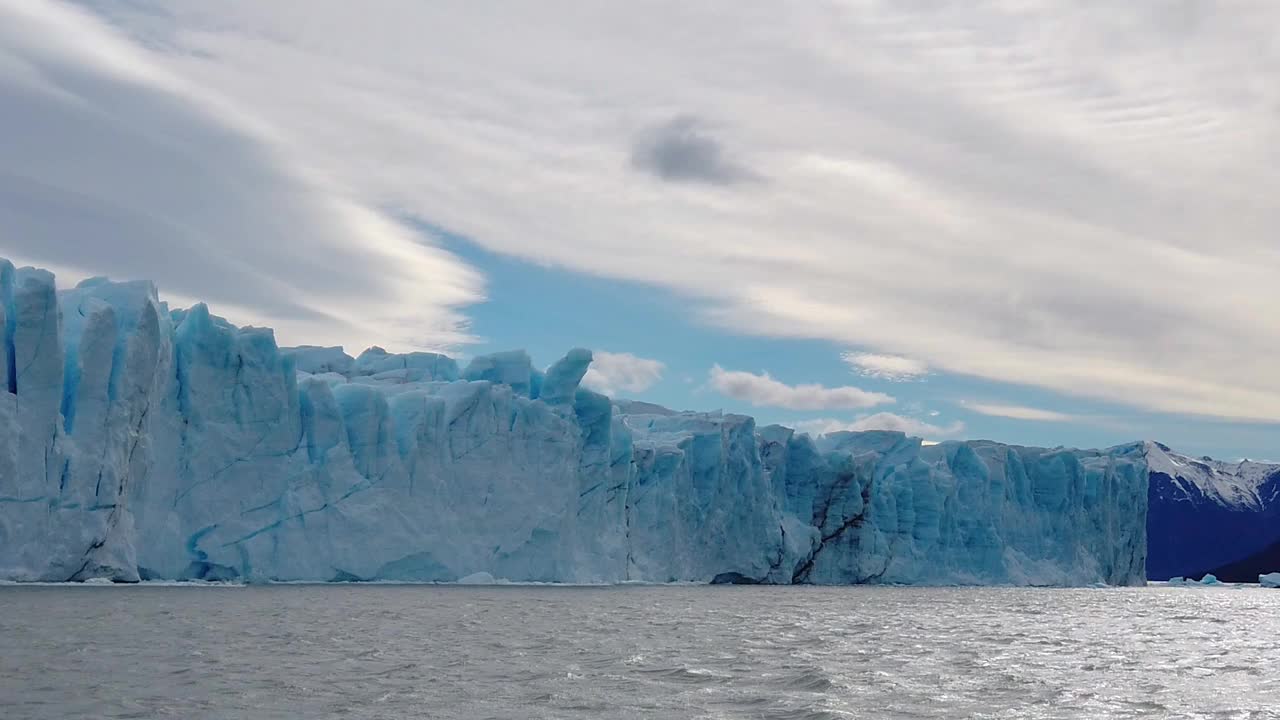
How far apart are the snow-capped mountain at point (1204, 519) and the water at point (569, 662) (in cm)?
10974

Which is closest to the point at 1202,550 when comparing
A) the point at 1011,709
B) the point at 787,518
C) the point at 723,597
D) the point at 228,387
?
the point at 787,518

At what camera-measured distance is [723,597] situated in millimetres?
33125

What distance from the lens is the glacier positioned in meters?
24.5

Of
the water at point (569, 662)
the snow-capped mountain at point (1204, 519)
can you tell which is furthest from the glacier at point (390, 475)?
the snow-capped mountain at point (1204, 519)

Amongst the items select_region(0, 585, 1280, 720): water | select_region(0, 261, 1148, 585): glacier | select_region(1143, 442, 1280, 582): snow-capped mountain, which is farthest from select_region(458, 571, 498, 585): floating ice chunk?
select_region(1143, 442, 1280, 582): snow-capped mountain

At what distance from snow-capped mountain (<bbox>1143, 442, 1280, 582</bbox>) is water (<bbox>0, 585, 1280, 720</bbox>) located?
110m

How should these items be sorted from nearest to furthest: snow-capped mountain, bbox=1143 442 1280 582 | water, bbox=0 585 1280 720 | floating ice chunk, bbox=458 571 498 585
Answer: water, bbox=0 585 1280 720
floating ice chunk, bbox=458 571 498 585
snow-capped mountain, bbox=1143 442 1280 582

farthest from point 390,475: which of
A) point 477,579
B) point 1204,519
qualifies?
point 1204,519

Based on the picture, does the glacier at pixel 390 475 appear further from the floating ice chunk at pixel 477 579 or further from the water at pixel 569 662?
the water at pixel 569 662

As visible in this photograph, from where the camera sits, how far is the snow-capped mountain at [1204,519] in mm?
126188

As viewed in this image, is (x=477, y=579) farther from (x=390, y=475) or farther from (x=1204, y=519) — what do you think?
(x=1204, y=519)

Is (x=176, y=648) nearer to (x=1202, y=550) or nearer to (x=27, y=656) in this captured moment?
(x=27, y=656)

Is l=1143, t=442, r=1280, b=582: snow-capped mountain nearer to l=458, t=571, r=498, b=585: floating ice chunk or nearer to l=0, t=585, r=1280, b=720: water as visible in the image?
l=458, t=571, r=498, b=585: floating ice chunk

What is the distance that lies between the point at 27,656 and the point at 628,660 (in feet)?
21.1
